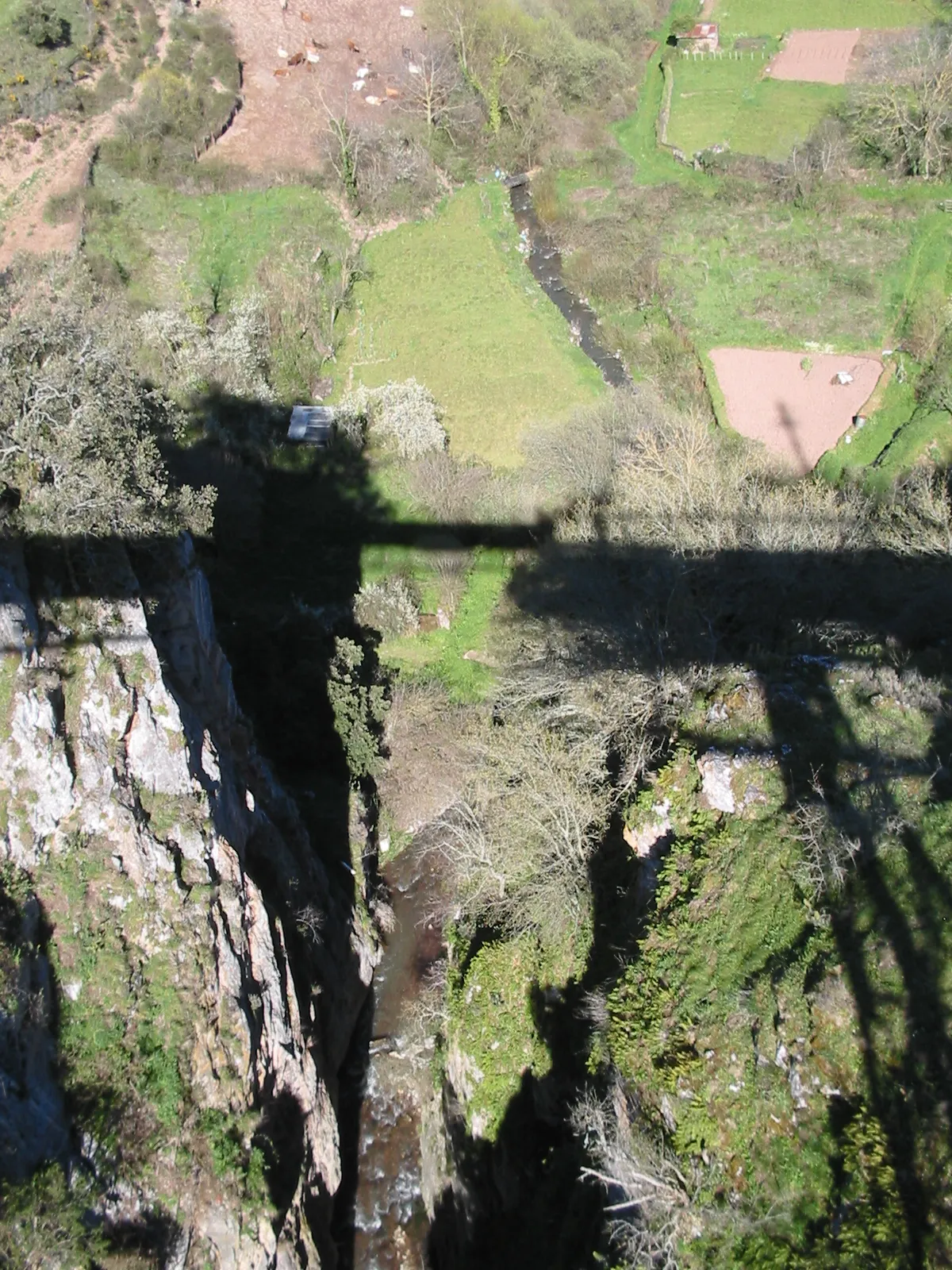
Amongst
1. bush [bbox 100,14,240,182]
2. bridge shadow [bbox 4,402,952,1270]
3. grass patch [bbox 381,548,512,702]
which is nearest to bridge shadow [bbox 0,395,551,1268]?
bridge shadow [bbox 4,402,952,1270]

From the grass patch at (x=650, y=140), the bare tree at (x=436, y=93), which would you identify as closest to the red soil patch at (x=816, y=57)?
the grass patch at (x=650, y=140)

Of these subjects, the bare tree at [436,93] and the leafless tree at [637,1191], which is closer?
the leafless tree at [637,1191]

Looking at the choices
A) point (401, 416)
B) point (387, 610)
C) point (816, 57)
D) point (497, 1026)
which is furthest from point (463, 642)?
point (816, 57)

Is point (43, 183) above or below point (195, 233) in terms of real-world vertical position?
above

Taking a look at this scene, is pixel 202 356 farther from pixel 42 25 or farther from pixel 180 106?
pixel 42 25

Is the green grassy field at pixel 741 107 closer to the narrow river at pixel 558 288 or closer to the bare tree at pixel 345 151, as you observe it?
the narrow river at pixel 558 288

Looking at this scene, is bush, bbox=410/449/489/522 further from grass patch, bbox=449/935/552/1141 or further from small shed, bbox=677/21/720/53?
small shed, bbox=677/21/720/53
